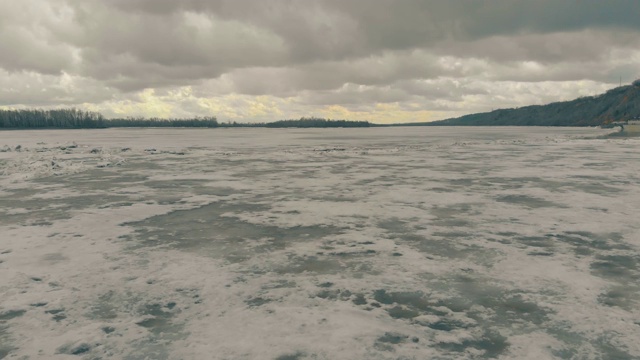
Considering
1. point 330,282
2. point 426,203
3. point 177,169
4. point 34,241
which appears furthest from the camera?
point 177,169

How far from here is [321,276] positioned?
4.97m

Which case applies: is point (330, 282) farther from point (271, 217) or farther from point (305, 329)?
point (271, 217)

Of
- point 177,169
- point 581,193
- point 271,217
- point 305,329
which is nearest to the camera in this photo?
point 305,329

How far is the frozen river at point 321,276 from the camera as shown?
11.3 ft

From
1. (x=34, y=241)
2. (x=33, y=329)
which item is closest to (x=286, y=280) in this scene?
(x=33, y=329)

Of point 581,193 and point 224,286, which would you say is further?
point 581,193

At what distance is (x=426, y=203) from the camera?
9641 millimetres

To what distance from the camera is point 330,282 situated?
4.79 m

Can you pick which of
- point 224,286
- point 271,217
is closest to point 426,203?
point 271,217

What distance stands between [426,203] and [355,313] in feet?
19.9

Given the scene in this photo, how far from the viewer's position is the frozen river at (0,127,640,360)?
3.43 meters

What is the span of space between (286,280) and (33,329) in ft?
7.73

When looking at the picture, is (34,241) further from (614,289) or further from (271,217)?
(614,289)

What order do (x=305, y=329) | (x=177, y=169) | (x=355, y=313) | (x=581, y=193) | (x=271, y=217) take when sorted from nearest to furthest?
(x=305, y=329)
(x=355, y=313)
(x=271, y=217)
(x=581, y=193)
(x=177, y=169)
